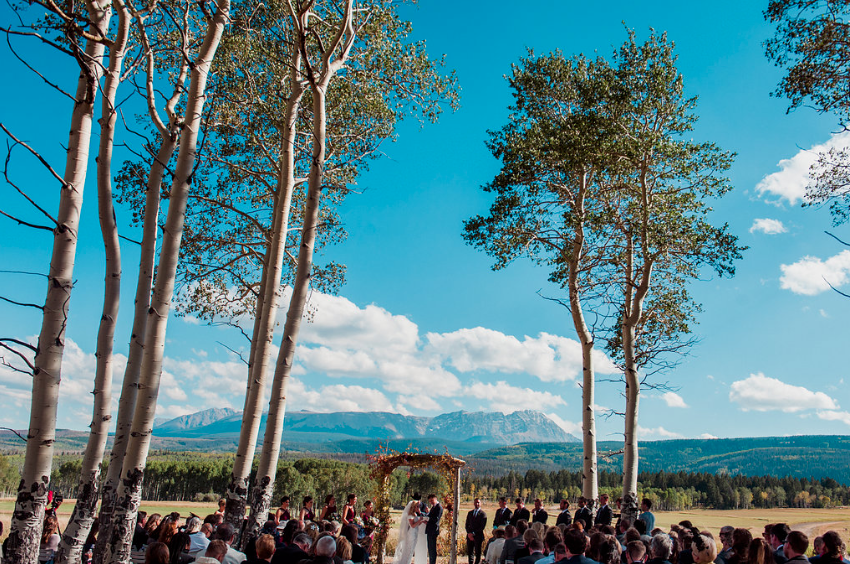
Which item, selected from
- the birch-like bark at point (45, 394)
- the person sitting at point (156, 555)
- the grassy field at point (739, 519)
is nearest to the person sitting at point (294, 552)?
the person sitting at point (156, 555)

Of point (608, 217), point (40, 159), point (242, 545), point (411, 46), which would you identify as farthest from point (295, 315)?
point (608, 217)

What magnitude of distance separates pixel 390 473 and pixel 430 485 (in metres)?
80.1

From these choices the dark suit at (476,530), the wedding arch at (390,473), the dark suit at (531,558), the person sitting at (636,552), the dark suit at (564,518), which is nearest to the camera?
the person sitting at (636,552)

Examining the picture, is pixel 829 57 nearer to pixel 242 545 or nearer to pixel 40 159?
pixel 40 159

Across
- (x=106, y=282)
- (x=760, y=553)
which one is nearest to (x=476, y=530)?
(x=760, y=553)

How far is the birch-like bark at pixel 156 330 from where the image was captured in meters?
5.80

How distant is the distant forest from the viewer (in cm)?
8994

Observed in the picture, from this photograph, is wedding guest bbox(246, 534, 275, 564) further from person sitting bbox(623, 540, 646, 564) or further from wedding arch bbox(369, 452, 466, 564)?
wedding arch bbox(369, 452, 466, 564)

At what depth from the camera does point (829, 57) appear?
281 inches

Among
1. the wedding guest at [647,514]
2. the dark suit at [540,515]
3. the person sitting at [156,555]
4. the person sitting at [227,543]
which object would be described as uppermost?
the person sitting at [156,555]

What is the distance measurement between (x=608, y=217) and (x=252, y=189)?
9.25 metres

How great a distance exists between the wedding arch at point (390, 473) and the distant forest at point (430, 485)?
72.6 meters

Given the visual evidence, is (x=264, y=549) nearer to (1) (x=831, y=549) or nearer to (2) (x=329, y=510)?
(2) (x=329, y=510)

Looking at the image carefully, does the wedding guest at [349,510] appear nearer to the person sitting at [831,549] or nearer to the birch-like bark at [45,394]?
the birch-like bark at [45,394]
